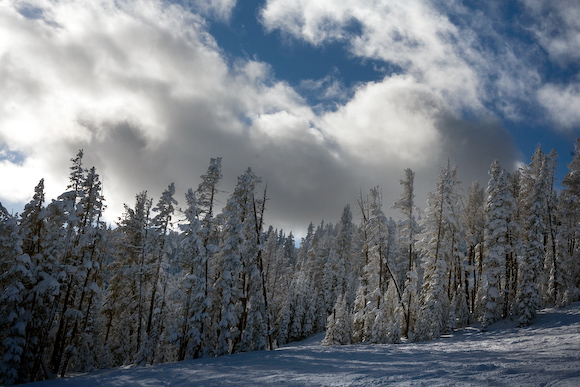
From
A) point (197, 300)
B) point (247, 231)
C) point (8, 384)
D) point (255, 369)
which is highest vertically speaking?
point (247, 231)

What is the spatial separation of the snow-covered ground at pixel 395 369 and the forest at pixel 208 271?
5.49m

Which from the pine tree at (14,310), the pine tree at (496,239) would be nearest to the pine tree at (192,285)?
the pine tree at (14,310)

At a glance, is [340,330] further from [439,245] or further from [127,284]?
[127,284]

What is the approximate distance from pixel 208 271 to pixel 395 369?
19.1m

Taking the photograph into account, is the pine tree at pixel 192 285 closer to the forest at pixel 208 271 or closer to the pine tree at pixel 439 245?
the forest at pixel 208 271

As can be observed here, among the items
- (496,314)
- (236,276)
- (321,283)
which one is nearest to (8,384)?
(236,276)

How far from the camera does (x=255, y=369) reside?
54.9ft

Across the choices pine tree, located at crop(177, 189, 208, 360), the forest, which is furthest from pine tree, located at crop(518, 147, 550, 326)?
pine tree, located at crop(177, 189, 208, 360)

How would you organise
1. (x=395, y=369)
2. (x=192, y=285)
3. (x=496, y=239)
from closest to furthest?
(x=395, y=369)
(x=192, y=285)
(x=496, y=239)

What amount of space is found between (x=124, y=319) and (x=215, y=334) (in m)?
9.71

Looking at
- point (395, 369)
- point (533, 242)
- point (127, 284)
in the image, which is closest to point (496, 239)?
point (533, 242)

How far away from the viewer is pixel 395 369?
13.2 meters

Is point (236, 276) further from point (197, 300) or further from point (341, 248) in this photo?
point (341, 248)

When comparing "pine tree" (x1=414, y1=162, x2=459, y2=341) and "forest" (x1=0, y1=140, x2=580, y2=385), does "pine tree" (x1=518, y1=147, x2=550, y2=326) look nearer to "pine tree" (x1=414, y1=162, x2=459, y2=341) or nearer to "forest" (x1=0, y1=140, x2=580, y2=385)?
"forest" (x1=0, y1=140, x2=580, y2=385)
